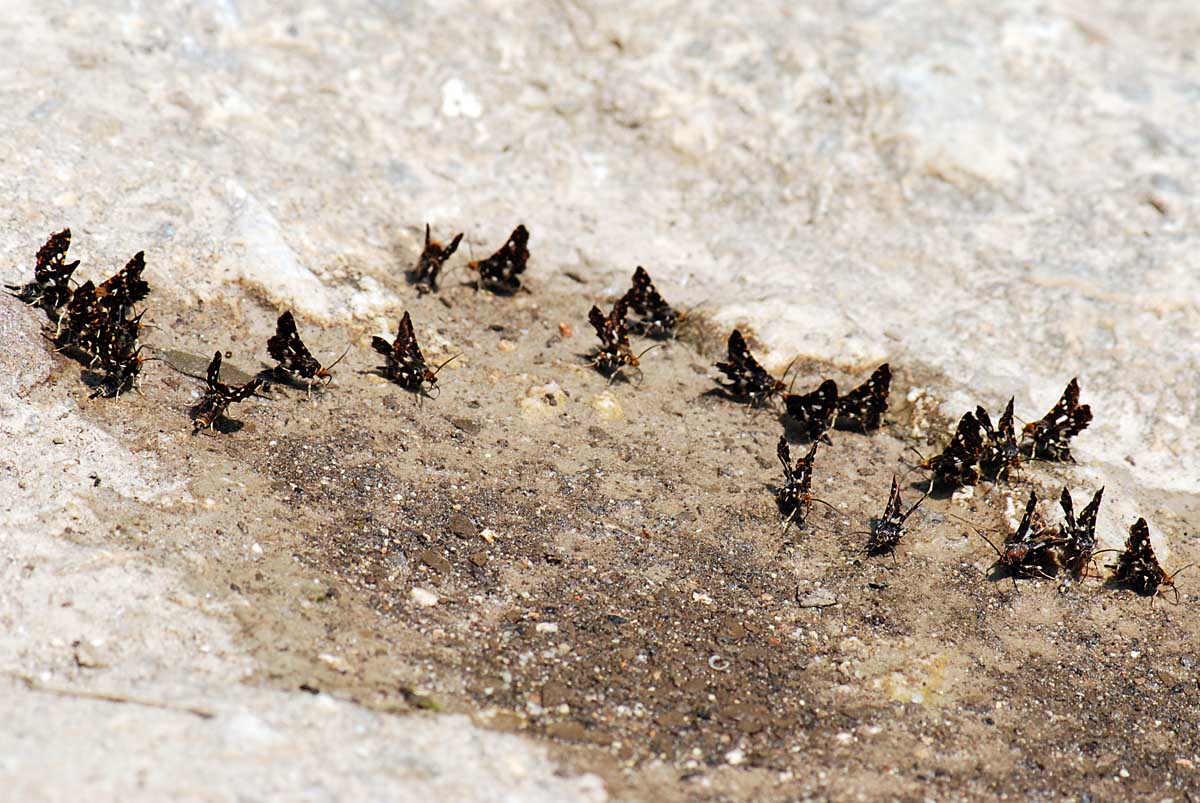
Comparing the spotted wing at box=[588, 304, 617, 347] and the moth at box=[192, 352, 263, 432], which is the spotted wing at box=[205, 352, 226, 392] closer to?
the moth at box=[192, 352, 263, 432]

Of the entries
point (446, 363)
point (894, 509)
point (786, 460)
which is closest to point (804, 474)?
point (786, 460)

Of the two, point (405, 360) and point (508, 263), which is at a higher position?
point (508, 263)

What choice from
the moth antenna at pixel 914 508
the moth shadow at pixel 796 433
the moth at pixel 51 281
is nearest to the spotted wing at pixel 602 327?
the moth shadow at pixel 796 433

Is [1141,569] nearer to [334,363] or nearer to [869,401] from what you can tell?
[869,401]

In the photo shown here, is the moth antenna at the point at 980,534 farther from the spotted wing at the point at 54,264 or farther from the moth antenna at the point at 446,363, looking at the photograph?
the spotted wing at the point at 54,264

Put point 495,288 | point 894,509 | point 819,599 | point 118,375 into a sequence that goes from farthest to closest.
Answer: point 495,288, point 894,509, point 118,375, point 819,599

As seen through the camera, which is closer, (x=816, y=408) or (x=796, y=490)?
(x=796, y=490)
